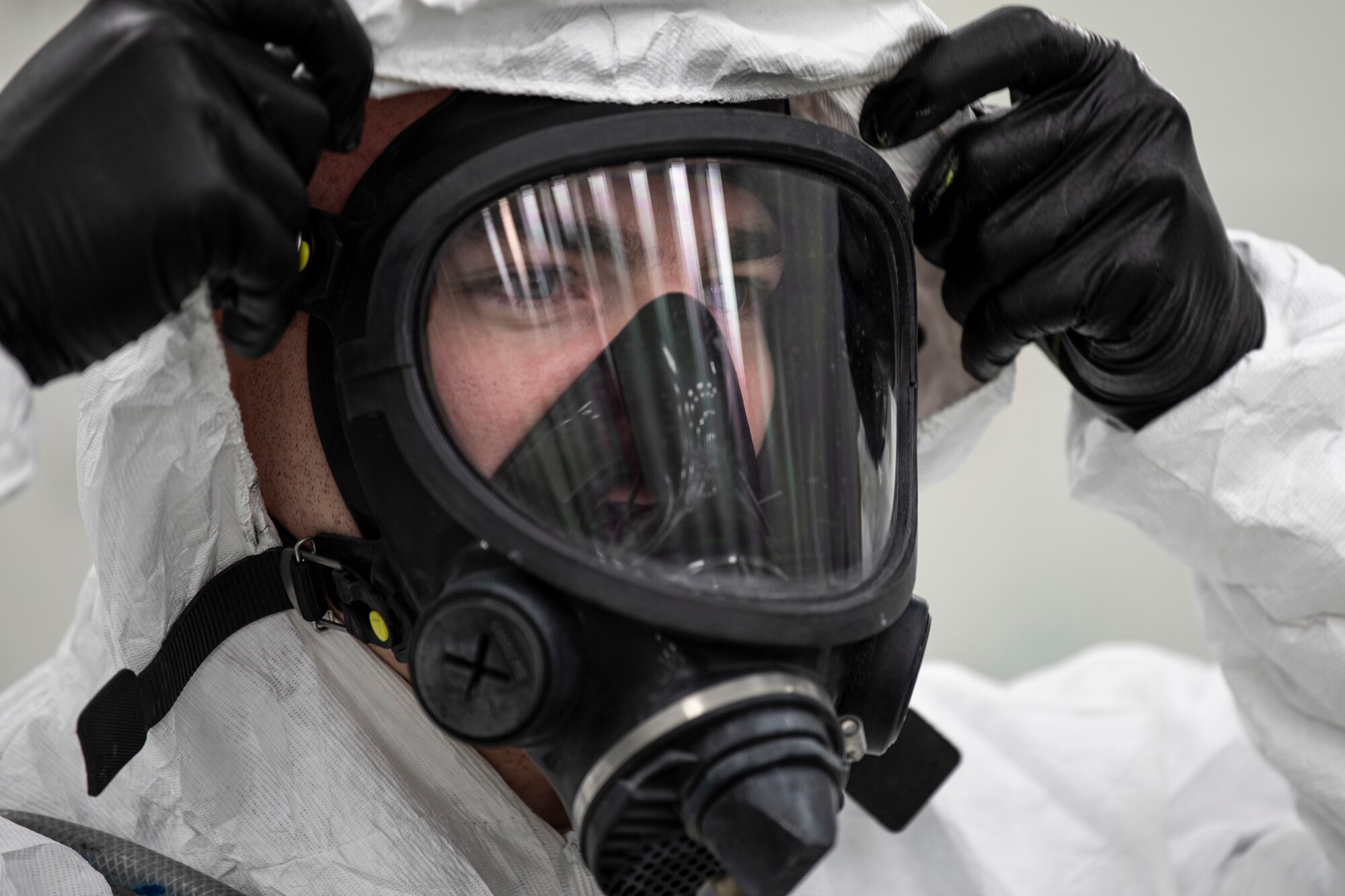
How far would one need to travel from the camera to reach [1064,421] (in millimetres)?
2250

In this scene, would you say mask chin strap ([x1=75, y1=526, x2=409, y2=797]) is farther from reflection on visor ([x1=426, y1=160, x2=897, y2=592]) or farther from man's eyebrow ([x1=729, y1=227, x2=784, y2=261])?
man's eyebrow ([x1=729, y1=227, x2=784, y2=261])

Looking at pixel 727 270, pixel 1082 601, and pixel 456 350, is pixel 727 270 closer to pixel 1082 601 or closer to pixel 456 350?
pixel 456 350

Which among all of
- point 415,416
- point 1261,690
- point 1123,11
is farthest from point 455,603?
point 1123,11

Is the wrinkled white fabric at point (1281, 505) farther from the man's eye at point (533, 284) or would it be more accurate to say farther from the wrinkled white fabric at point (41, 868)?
the wrinkled white fabric at point (41, 868)

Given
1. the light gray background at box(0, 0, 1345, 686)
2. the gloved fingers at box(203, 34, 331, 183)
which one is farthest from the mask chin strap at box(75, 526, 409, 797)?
the light gray background at box(0, 0, 1345, 686)

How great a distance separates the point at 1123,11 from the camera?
2.08m

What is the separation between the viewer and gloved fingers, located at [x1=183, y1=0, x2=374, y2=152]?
72cm

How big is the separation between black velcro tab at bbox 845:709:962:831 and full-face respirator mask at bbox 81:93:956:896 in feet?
1.69

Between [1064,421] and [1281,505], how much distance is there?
114cm

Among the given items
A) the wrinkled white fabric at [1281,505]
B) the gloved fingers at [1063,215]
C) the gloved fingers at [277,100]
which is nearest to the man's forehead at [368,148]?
the gloved fingers at [277,100]

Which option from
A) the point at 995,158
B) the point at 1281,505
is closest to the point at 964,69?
the point at 995,158

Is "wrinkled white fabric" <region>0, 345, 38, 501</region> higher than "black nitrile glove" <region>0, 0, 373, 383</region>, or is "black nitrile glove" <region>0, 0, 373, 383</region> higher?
"black nitrile glove" <region>0, 0, 373, 383</region>

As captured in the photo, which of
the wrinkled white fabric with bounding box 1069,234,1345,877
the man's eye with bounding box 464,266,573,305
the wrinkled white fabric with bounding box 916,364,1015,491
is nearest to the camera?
the man's eye with bounding box 464,266,573,305

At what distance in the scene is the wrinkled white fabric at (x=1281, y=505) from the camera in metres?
1.14
